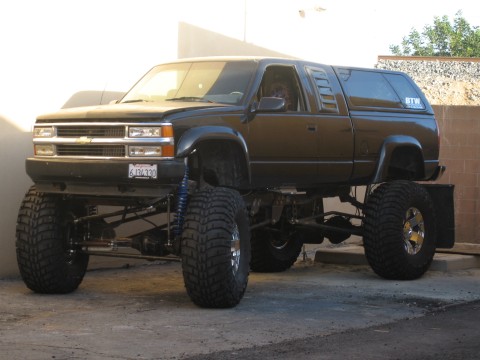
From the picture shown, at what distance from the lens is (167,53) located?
13.8 meters

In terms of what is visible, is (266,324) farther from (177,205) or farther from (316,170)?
(316,170)

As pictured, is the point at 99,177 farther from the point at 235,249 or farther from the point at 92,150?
the point at 235,249

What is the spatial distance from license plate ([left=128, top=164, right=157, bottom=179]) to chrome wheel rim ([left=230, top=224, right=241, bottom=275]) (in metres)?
0.94

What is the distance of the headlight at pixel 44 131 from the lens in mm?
10328

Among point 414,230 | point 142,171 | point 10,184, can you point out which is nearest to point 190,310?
point 142,171

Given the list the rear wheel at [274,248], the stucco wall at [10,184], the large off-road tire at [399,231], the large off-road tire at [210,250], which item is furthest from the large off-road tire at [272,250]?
the large off-road tire at [210,250]

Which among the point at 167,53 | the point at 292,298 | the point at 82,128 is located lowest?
the point at 292,298

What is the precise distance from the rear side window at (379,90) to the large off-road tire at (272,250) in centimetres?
185

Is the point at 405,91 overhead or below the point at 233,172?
overhead

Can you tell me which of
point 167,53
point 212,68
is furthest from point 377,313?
point 167,53

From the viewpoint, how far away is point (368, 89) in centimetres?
1284

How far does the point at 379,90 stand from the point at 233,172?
317 cm

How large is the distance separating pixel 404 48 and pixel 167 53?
52148 mm

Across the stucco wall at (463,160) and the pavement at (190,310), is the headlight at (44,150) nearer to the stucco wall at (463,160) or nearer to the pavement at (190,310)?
the pavement at (190,310)
